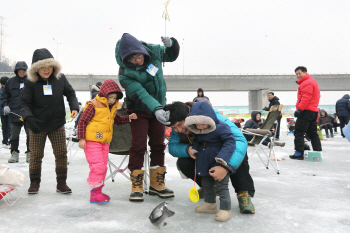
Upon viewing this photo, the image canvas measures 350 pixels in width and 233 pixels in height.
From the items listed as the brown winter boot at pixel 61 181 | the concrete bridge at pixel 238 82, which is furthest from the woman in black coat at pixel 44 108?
the concrete bridge at pixel 238 82

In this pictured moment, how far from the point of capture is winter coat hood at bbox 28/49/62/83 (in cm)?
278

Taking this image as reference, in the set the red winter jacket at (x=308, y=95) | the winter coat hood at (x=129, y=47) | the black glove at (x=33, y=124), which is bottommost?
the black glove at (x=33, y=124)

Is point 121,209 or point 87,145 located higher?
Result: point 87,145

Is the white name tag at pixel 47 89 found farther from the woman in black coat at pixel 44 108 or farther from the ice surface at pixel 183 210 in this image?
the ice surface at pixel 183 210

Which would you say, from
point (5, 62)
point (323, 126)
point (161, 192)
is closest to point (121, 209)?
point (161, 192)

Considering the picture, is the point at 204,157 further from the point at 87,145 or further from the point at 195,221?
the point at 87,145

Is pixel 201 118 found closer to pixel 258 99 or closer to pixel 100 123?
pixel 100 123

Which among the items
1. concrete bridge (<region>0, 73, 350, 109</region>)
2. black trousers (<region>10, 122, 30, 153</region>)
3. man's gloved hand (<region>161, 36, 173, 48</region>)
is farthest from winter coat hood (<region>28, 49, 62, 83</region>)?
concrete bridge (<region>0, 73, 350, 109</region>)

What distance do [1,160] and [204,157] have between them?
14.2 feet

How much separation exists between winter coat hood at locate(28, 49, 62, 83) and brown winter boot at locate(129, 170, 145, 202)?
137 cm

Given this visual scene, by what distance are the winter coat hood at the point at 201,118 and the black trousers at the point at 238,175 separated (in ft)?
1.56

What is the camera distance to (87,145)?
2645 millimetres

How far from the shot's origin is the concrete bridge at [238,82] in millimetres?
31734

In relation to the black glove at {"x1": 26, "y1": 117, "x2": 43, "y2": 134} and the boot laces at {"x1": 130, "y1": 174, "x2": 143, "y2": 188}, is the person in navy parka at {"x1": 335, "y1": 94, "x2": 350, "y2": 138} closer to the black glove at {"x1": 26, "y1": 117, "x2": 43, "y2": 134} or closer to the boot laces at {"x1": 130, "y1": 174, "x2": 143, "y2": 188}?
the boot laces at {"x1": 130, "y1": 174, "x2": 143, "y2": 188}
